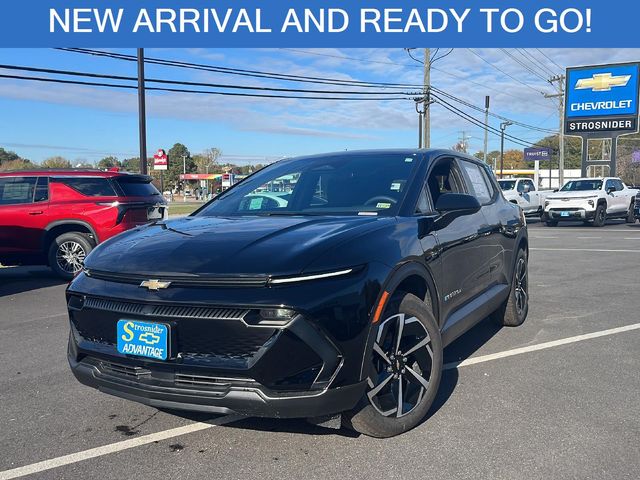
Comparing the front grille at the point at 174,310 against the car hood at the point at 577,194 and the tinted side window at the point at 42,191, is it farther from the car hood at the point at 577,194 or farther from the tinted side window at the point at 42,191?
the car hood at the point at 577,194

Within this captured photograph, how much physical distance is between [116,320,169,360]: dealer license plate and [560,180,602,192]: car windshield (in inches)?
846

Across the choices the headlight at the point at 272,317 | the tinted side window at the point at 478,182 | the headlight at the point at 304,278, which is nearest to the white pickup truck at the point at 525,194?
the tinted side window at the point at 478,182

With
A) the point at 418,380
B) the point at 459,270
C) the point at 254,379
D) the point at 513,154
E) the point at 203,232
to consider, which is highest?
the point at 513,154

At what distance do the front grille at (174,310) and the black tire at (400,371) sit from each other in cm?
72

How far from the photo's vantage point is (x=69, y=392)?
414cm

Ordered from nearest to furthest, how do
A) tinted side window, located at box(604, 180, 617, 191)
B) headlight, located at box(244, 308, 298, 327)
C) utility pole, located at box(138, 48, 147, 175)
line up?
headlight, located at box(244, 308, 298, 327)
utility pole, located at box(138, 48, 147, 175)
tinted side window, located at box(604, 180, 617, 191)

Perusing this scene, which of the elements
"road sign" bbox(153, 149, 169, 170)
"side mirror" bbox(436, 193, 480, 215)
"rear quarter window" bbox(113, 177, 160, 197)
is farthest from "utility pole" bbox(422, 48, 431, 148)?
"side mirror" bbox(436, 193, 480, 215)

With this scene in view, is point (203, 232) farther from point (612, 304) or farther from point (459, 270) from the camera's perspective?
point (612, 304)

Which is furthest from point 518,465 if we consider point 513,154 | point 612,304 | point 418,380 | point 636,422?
point 513,154

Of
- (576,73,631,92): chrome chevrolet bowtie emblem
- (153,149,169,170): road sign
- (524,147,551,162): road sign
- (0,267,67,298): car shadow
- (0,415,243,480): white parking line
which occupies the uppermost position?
(576,73,631,92): chrome chevrolet bowtie emblem

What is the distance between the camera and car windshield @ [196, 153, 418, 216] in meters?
3.92

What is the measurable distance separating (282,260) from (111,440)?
1562 mm

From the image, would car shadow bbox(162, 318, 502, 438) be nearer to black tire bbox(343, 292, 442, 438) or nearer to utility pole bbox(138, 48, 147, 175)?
black tire bbox(343, 292, 442, 438)

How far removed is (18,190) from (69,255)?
4.57 ft
